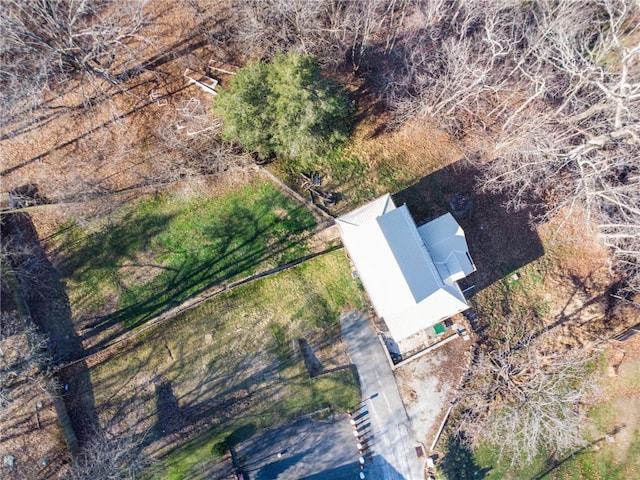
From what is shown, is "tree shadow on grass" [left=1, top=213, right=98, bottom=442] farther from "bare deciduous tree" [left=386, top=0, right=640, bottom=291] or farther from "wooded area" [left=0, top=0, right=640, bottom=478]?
"bare deciduous tree" [left=386, top=0, right=640, bottom=291]

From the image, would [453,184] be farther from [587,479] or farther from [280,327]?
[587,479]

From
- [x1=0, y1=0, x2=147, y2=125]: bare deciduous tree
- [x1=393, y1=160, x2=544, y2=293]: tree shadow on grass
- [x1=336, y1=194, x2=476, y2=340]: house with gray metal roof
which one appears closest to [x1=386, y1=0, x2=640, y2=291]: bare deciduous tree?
[x1=393, y1=160, x2=544, y2=293]: tree shadow on grass

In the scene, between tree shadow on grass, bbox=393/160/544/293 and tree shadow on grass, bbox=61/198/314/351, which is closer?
tree shadow on grass, bbox=61/198/314/351

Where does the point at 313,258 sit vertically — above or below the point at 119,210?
below

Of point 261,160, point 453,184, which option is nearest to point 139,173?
point 261,160

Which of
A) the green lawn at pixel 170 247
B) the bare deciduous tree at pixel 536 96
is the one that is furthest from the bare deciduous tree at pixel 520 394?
the green lawn at pixel 170 247

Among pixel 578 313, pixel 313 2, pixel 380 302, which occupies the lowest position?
pixel 578 313
